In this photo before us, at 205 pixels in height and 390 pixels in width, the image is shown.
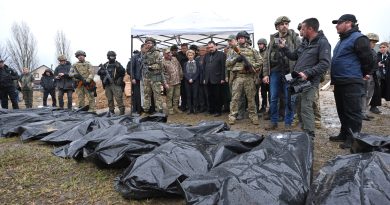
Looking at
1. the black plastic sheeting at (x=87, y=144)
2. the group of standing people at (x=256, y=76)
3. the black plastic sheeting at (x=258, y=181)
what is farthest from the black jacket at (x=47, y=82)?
the black plastic sheeting at (x=258, y=181)

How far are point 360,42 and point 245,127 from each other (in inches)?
99.1

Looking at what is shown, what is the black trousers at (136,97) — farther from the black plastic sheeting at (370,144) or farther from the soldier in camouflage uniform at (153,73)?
the black plastic sheeting at (370,144)

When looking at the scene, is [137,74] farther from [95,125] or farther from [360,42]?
[360,42]

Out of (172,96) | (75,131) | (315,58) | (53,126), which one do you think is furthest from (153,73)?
(315,58)

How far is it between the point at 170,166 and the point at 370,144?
Result: 1.71m

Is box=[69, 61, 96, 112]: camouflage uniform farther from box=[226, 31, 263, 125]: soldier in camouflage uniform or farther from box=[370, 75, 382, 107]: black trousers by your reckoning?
box=[370, 75, 382, 107]: black trousers

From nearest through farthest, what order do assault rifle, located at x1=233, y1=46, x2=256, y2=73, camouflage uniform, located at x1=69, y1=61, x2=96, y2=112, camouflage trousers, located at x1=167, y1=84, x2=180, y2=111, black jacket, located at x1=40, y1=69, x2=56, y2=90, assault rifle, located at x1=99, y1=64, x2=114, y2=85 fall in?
1. assault rifle, located at x1=233, y1=46, x2=256, y2=73
2. assault rifle, located at x1=99, y1=64, x2=114, y2=85
3. camouflage trousers, located at x1=167, y1=84, x2=180, y2=111
4. camouflage uniform, located at x1=69, y1=61, x2=96, y2=112
5. black jacket, located at x1=40, y1=69, x2=56, y2=90

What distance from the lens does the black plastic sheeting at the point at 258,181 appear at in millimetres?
1976

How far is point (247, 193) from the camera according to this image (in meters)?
1.97

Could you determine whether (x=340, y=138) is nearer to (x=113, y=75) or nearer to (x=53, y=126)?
(x=53, y=126)

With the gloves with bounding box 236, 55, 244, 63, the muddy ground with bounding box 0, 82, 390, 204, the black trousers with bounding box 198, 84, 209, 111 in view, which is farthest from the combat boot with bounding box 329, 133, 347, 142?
the black trousers with bounding box 198, 84, 209, 111

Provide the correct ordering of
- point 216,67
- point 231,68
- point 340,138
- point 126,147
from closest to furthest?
point 126,147 < point 340,138 < point 231,68 < point 216,67

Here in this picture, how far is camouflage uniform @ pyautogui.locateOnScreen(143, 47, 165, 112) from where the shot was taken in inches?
293

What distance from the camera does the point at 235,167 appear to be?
2320 mm
